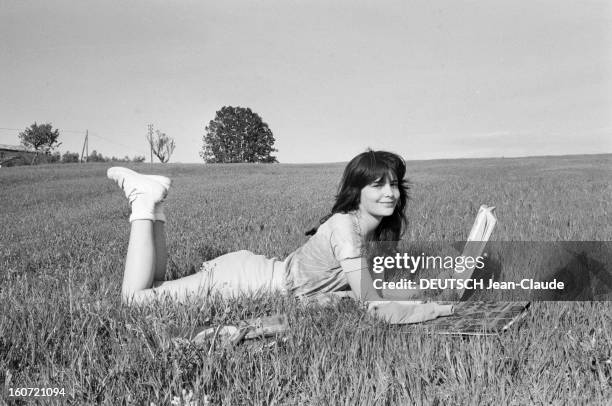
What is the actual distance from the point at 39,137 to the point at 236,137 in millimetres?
19371

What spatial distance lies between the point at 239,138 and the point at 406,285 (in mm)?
46431

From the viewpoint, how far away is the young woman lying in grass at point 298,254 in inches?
145

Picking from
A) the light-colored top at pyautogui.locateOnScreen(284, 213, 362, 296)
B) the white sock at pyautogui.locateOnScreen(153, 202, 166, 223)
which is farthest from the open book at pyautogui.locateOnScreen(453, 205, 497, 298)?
the white sock at pyautogui.locateOnScreen(153, 202, 166, 223)

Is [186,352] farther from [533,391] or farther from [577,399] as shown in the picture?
[577,399]

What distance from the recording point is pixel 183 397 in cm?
208

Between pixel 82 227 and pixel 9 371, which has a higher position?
pixel 82 227

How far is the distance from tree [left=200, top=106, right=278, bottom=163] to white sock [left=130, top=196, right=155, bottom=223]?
134ft

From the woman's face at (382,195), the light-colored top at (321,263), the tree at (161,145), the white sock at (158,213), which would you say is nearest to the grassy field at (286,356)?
the light-colored top at (321,263)

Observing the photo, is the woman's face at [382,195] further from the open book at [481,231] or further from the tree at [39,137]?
the tree at [39,137]

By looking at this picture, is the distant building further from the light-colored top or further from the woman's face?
the woman's face

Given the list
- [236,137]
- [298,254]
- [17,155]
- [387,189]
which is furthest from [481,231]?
[236,137]

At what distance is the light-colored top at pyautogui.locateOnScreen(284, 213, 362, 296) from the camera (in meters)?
3.75

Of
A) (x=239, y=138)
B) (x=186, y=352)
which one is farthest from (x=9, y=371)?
(x=239, y=138)

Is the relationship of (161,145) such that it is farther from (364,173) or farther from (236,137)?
(364,173)
